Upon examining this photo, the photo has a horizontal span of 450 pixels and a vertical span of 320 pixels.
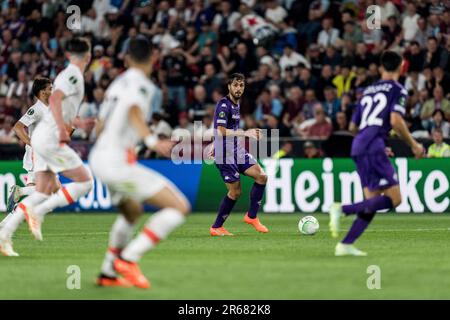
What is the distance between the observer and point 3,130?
84.7 ft

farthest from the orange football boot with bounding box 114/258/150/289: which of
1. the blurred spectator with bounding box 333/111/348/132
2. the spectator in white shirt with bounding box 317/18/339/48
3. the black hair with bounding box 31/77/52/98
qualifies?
the spectator in white shirt with bounding box 317/18/339/48

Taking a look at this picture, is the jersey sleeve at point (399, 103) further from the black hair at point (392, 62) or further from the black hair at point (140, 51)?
the black hair at point (140, 51)

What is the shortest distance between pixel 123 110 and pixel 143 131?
33 cm

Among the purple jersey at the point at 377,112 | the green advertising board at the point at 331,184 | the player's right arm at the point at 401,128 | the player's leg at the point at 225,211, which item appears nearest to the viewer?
the player's right arm at the point at 401,128

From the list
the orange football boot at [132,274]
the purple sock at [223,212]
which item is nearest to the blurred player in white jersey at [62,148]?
the orange football boot at [132,274]

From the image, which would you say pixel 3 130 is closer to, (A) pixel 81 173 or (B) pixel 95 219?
(B) pixel 95 219

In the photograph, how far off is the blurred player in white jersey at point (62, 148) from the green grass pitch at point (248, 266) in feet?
1.85

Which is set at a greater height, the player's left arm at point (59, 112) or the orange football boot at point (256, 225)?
the player's left arm at point (59, 112)

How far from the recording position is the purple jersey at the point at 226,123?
51.9 feet

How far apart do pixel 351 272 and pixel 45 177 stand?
4696 mm

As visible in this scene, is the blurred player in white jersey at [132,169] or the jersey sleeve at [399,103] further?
the jersey sleeve at [399,103]

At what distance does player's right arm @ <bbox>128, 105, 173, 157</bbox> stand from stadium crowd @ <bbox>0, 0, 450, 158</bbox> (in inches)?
528

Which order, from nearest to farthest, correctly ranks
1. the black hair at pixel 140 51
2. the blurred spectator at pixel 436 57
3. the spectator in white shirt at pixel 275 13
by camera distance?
the black hair at pixel 140 51 < the blurred spectator at pixel 436 57 < the spectator in white shirt at pixel 275 13
